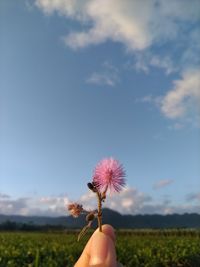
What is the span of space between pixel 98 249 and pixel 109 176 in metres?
0.19

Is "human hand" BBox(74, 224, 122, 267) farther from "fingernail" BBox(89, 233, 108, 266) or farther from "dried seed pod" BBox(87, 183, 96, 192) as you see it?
"dried seed pod" BBox(87, 183, 96, 192)

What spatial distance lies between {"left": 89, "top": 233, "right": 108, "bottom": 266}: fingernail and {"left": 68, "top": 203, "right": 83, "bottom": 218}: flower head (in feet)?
0.30

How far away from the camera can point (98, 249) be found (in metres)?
1.20

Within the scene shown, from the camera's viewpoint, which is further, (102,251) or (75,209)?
(75,209)

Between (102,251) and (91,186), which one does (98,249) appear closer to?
(102,251)

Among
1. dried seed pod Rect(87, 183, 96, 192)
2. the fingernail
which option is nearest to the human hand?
the fingernail

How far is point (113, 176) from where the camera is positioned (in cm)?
122

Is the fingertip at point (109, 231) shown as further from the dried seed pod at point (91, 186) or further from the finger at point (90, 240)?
the dried seed pod at point (91, 186)

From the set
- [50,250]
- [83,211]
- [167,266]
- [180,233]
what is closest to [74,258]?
[50,250]

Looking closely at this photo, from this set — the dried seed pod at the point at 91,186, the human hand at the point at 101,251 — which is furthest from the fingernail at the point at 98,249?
the dried seed pod at the point at 91,186

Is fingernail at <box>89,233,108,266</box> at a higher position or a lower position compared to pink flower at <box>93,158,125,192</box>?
lower

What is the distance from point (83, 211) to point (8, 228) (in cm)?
9512

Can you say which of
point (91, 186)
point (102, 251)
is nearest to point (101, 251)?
point (102, 251)

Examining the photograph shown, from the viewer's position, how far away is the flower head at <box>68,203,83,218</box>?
130 cm
